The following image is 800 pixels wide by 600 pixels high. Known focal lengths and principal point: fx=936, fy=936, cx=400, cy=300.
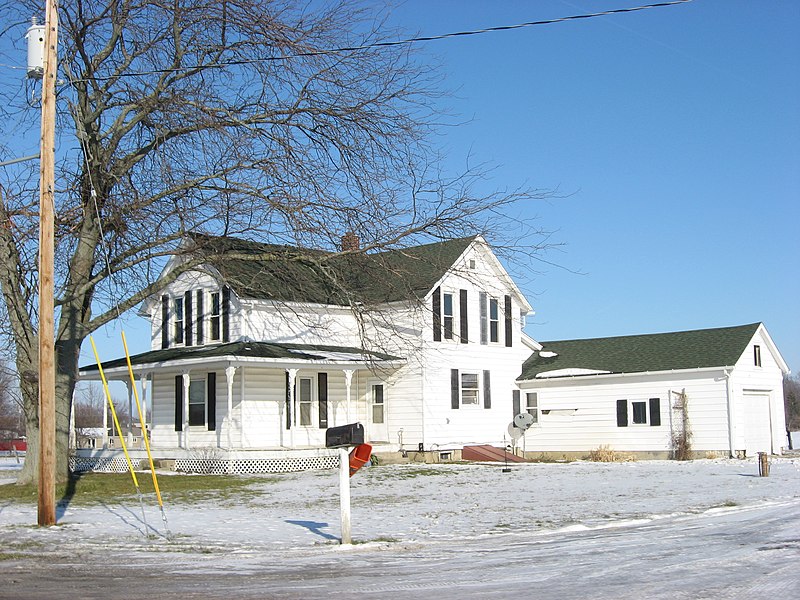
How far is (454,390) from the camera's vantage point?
3344 cm

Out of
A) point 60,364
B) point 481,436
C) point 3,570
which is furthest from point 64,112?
point 481,436

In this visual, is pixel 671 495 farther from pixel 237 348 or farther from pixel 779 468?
pixel 237 348

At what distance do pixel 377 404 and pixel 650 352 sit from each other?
421 inches

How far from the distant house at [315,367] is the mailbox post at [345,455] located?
42.2ft

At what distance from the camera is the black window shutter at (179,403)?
31156 millimetres

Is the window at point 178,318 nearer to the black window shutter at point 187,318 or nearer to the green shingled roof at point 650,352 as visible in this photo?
the black window shutter at point 187,318

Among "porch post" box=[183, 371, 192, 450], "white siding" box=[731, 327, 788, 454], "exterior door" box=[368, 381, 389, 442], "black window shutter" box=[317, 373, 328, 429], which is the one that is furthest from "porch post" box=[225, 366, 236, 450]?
"white siding" box=[731, 327, 788, 454]

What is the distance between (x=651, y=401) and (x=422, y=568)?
2496cm

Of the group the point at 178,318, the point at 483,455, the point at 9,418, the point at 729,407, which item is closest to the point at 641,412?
the point at 729,407

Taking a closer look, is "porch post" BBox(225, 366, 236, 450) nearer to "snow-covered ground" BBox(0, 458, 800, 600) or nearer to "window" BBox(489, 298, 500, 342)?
"snow-covered ground" BBox(0, 458, 800, 600)

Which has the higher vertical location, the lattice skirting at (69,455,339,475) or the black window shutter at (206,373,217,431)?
the black window shutter at (206,373,217,431)

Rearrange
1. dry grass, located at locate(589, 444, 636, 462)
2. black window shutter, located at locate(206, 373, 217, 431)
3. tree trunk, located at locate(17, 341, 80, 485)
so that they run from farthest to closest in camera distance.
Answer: dry grass, located at locate(589, 444, 636, 462) → black window shutter, located at locate(206, 373, 217, 431) → tree trunk, located at locate(17, 341, 80, 485)

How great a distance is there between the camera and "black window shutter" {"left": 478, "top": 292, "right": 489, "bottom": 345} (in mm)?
35000

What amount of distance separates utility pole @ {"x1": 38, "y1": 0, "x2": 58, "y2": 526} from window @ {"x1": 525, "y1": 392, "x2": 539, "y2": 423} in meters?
24.2
